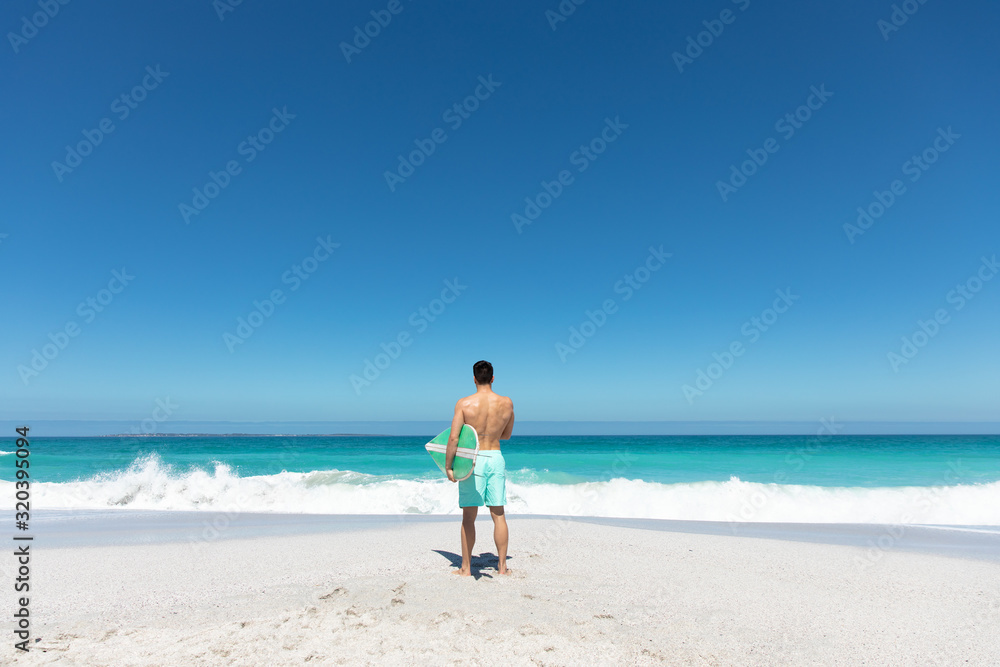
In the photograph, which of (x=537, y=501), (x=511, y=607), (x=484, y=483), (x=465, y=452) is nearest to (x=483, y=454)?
(x=465, y=452)

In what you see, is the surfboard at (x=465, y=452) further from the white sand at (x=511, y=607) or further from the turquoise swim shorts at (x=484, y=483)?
the white sand at (x=511, y=607)

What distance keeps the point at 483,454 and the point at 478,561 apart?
170 centimetres

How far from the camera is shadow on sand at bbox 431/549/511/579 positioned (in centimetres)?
539

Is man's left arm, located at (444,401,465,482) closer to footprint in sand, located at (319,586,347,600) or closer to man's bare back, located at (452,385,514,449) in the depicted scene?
man's bare back, located at (452,385,514,449)

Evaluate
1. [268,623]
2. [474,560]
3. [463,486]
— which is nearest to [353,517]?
[474,560]

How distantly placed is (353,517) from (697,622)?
8036 mm

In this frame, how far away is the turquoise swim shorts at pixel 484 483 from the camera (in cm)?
507

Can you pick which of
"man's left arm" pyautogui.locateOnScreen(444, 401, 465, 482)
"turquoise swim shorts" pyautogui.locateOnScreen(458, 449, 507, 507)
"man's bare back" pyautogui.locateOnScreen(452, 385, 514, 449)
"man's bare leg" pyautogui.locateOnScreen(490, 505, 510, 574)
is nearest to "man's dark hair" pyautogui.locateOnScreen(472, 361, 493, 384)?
"man's bare back" pyautogui.locateOnScreen(452, 385, 514, 449)

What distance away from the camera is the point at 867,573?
581cm

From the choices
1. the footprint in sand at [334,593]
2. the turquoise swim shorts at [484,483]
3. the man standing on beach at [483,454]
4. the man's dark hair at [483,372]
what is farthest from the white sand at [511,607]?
the man's dark hair at [483,372]

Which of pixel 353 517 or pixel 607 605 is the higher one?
pixel 607 605

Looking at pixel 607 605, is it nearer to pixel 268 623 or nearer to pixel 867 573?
pixel 268 623

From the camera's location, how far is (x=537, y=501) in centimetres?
1498

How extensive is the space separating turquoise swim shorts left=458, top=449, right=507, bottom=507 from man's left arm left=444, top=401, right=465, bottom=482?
A: 18 centimetres
